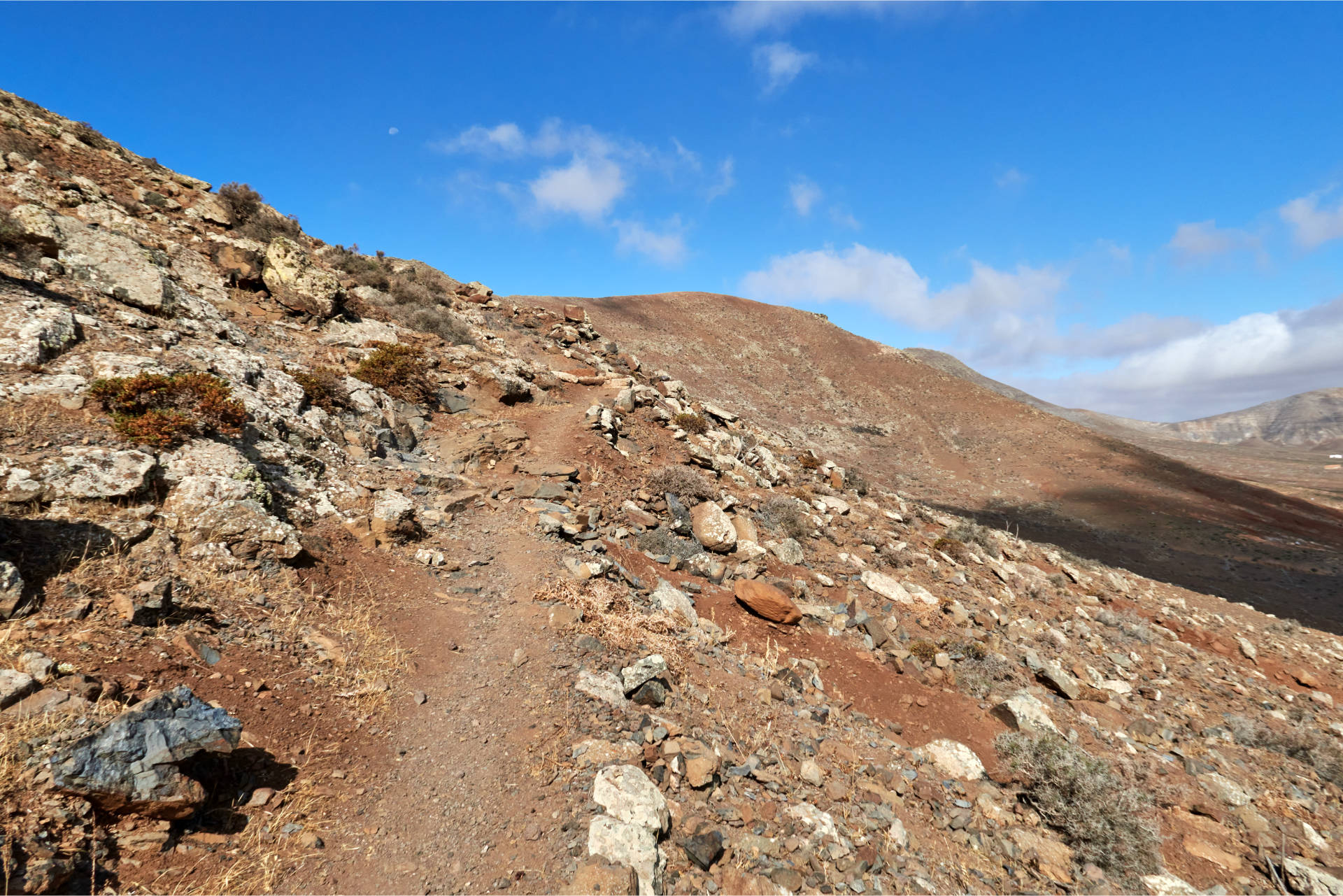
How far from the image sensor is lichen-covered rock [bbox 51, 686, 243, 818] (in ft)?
11.5

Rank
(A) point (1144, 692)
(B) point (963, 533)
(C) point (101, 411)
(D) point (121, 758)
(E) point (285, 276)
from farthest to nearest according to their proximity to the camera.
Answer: (B) point (963, 533) < (E) point (285, 276) < (A) point (1144, 692) < (C) point (101, 411) < (D) point (121, 758)

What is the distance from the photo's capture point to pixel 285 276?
47.2ft

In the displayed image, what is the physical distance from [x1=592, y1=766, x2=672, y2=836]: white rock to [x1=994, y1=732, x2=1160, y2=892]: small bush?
544cm

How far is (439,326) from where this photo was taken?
57.9 ft

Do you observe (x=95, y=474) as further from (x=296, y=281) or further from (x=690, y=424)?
(x=690, y=424)

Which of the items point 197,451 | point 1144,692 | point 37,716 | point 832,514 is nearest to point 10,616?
point 37,716

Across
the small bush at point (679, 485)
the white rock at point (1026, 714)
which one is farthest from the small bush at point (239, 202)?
the white rock at point (1026, 714)

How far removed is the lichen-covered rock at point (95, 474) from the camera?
5945mm

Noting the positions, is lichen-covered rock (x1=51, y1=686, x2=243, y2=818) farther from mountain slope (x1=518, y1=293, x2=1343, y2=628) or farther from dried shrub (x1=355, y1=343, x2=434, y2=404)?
mountain slope (x1=518, y1=293, x2=1343, y2=628)

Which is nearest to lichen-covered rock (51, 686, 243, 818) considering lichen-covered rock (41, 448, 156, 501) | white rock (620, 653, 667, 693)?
lichen-covered rock (41, 448, 156, 501)

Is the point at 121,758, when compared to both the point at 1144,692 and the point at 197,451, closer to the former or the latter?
the point at 197,451

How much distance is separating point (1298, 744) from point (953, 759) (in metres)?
8.17

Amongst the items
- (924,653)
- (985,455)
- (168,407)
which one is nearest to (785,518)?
(924,653)

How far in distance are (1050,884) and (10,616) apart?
11084 millimetres
